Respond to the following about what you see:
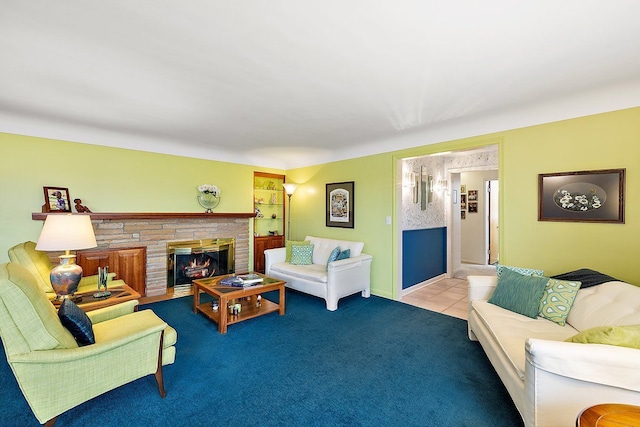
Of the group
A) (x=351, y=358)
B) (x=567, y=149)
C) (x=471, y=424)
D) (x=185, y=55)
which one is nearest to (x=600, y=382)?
(x=471, y=424)

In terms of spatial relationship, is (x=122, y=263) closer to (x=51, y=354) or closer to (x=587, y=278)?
(x=51, y=354)

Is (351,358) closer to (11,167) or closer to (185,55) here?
(185,55)

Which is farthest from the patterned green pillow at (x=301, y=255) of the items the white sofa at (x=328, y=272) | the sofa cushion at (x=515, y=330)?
the sofa cushion at (x=515, y=330)

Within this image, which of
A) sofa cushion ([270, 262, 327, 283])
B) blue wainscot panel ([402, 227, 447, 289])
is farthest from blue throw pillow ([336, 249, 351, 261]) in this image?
blue wainscot panel ([402, 227, 447, 289])

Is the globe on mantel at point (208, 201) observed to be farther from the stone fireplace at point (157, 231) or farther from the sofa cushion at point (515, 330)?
the sofa cushion at point (515, 330)

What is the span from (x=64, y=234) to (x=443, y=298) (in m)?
4.66

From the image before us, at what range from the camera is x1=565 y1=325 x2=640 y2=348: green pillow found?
1.34 m

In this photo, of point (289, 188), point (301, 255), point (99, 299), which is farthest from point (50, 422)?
point (289, 188)

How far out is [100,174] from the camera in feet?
12.7

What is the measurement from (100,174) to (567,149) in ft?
18.6

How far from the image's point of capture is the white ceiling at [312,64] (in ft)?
5.18

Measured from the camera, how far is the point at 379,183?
14.6 feet

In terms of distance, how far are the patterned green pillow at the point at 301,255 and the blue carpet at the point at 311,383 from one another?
1.40 m

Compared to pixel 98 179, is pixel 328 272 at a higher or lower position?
lower
